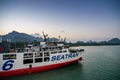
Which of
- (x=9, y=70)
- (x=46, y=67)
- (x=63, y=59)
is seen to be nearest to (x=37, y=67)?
(x=46, y=67)

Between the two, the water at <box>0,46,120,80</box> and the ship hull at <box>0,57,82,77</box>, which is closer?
the water at <box>0,46,120,80</box>

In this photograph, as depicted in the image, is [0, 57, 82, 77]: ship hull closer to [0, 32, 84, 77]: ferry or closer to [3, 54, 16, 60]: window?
[0, 32, 84, 77]: ferry

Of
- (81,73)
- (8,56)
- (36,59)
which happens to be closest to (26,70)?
(36,59)

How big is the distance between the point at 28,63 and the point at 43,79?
176 inches

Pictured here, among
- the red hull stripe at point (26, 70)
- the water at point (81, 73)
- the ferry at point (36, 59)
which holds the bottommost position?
the water at point (81, 73)

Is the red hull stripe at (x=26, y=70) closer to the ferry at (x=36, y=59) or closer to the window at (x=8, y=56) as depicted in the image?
the ferry at (x=36, y=59)

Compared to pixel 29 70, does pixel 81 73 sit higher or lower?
lower

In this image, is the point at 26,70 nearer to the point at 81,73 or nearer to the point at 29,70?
the point at 29,70

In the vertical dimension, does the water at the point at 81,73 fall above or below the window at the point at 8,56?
below

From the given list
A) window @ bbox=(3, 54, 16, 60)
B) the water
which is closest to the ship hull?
the water

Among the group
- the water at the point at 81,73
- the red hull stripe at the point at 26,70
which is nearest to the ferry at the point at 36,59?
the red hull stripe at the point at 26,70

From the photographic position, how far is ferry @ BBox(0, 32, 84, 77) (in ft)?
55.7

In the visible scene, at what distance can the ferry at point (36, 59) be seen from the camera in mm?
16966

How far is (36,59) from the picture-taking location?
64.7 ft
